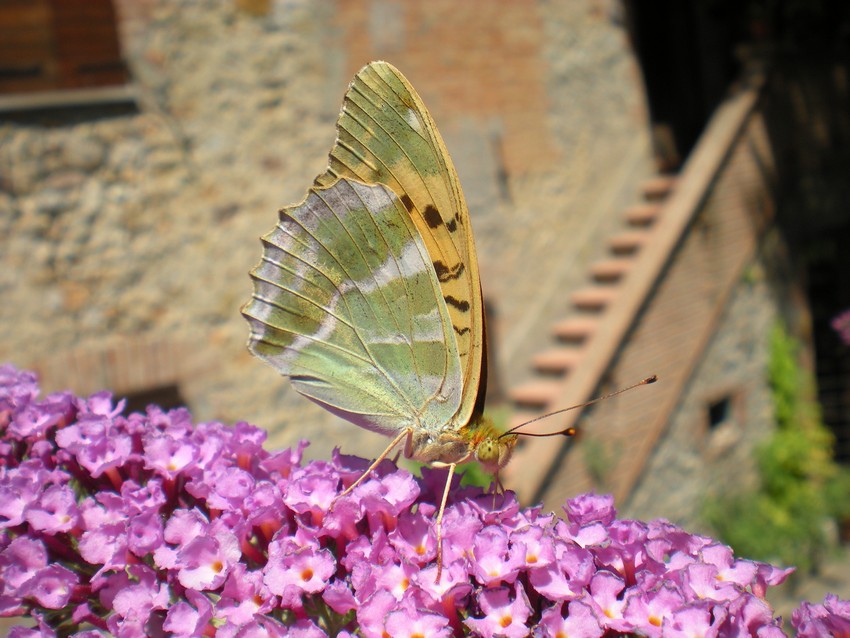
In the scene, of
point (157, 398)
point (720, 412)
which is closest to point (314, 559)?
point (157, 398)

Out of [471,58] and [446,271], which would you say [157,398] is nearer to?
[446,271]

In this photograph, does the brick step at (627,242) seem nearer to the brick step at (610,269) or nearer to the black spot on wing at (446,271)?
the brick step at (610,269)

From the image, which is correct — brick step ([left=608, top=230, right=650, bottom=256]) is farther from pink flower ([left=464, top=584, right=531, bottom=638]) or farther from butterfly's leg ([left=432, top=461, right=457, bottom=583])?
pink flower ([left=464, top=584, right=531, bottom=638])

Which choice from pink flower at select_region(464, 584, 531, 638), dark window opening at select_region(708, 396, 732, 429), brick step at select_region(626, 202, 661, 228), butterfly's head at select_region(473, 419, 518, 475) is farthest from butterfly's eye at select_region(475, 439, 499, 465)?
dark window opening at select_region(708, 396, 732, 429)

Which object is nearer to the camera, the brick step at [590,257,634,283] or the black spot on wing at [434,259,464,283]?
the black spot on wing at [434,259,464,283]

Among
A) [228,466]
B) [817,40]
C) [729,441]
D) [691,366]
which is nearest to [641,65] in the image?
[817,40]
